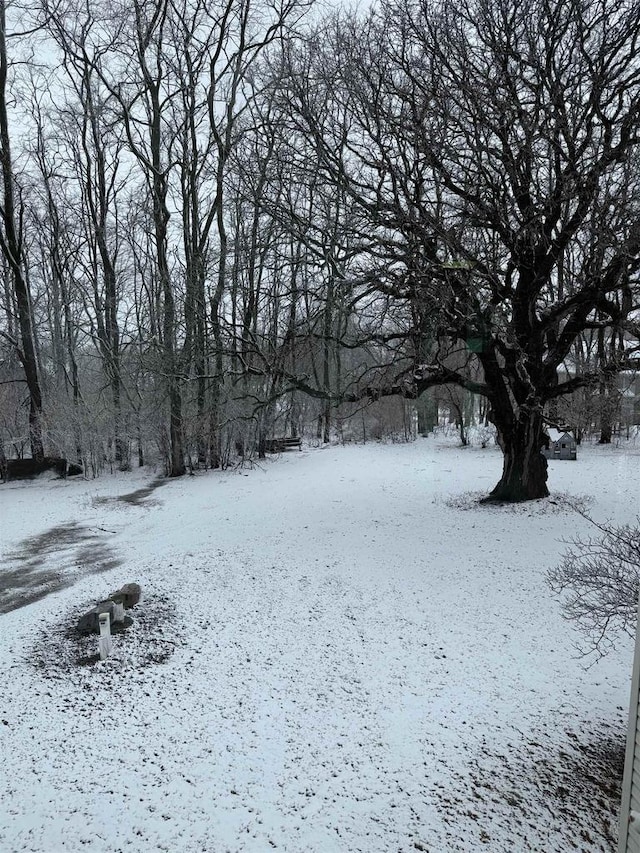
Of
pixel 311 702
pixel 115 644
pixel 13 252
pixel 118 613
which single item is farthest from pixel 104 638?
pixel 13 252

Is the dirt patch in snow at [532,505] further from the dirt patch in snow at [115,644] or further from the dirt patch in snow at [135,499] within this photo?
the dirt patch in snow at [135,499]

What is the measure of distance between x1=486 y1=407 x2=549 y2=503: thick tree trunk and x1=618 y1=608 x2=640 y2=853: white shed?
8510mm

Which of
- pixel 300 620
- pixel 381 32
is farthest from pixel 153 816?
pixel 381 32

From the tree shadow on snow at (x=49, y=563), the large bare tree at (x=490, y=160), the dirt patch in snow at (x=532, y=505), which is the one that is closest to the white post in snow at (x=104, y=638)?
the tree shadow on snow at (x=49, y=563)

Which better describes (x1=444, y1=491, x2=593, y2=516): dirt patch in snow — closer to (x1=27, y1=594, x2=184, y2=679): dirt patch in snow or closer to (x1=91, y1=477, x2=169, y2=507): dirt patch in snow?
(x1=27, y1=594, x2=184, y2=679): dirt patch in snow

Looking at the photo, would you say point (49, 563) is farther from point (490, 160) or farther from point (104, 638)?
point (490, 160)

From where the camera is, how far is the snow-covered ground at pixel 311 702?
291 cm

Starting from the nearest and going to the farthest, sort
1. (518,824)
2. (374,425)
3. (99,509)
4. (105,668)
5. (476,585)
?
1. (518,824)
2. (105,668)
3. (476,585)
4. (99,509)
5. (374,425)

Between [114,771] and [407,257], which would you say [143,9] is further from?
[114,771]

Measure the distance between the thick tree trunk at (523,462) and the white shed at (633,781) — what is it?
27.9ft

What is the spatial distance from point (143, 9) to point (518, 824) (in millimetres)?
19821

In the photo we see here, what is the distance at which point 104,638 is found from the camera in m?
4.64

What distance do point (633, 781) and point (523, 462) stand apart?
8704mm

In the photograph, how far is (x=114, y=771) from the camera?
3270mm
